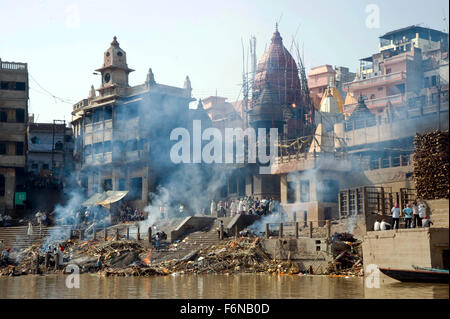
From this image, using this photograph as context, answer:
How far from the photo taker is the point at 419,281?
72.9 feet

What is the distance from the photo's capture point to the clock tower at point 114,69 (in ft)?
186

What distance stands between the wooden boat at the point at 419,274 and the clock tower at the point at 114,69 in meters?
37.6

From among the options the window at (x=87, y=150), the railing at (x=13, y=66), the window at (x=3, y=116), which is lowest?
the window at (x=87, y=150)

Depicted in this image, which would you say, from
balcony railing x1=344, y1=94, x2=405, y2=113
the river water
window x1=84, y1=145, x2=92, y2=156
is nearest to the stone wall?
the river water

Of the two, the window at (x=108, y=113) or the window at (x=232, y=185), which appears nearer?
the window at (x=232, y=185)

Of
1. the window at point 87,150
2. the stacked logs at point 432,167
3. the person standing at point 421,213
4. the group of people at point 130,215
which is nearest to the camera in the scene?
the person standing at point 421,213

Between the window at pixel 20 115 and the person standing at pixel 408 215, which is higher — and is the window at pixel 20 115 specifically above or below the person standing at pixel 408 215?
above

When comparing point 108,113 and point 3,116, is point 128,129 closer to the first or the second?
point 108,113

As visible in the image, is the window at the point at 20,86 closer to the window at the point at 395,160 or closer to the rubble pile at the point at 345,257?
the window at the point at 395,160

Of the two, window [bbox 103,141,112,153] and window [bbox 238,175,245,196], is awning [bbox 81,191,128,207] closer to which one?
window [bbox 103,141,112,153]

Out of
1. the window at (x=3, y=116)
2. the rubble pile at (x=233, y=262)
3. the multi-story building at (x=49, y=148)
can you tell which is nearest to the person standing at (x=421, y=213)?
the rubble pile at (x=233, y=262)

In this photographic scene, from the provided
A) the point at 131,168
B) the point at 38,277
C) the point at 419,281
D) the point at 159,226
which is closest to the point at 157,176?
the point at 131,168

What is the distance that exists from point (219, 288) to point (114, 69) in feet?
Answer: 120

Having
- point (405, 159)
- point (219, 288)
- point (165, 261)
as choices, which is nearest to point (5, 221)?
point (165, 261)
